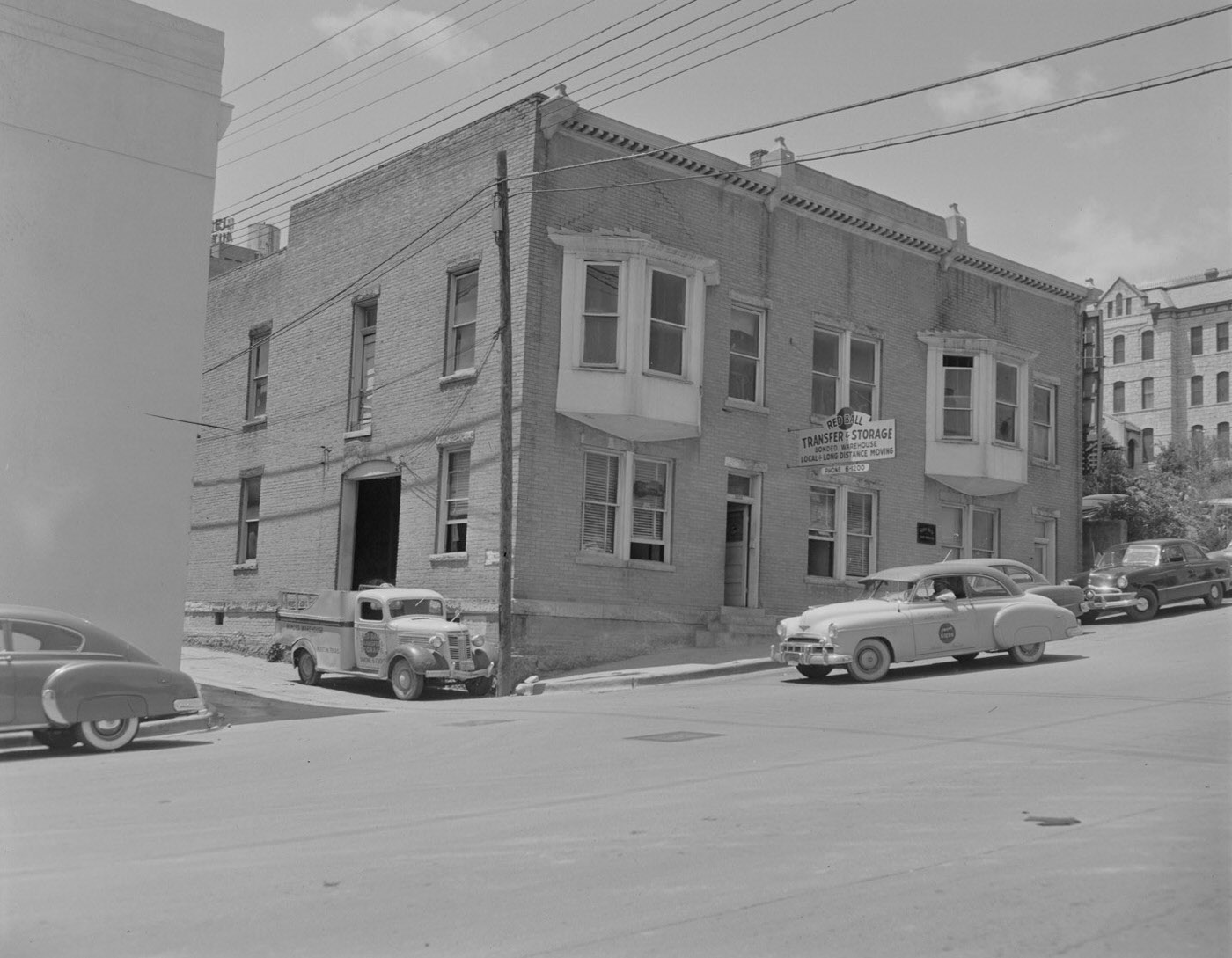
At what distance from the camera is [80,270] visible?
49.9 ft

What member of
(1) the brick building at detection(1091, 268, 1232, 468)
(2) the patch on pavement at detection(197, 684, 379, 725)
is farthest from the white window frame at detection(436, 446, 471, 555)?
(1) the brick building at detection(1091, 268, 1232, 468)

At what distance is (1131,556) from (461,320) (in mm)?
13968

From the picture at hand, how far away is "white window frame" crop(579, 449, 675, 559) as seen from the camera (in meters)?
21.9

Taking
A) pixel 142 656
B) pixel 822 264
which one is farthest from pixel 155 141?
pixel 822 264

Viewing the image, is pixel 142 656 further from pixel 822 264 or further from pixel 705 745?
pixel 822 264

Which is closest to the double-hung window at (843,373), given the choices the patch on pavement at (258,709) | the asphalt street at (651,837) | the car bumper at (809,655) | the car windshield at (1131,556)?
the car windshield at (1131,556)

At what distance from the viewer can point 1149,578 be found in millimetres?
24625

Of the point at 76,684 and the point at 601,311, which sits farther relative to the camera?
the point at 601,311

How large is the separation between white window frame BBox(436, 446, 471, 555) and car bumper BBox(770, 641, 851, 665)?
6793 millimetres

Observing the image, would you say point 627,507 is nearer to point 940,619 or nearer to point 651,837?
point 940,619

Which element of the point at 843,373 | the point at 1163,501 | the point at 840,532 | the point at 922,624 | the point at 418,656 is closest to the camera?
the point at 922,624

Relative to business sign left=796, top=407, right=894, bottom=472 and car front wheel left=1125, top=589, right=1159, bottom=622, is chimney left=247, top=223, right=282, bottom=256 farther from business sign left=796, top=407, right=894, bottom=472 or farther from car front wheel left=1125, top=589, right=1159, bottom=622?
car front wheel left=1125, top=589, right=1159, bottom=622

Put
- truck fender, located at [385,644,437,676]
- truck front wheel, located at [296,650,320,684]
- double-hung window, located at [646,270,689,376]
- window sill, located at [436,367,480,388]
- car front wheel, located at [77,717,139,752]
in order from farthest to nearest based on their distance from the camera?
double-hung window, located at [646,270,689,376] < window sill, located at [436,367,480,388] < truck front wheel, located at [296,650,320,684] < truck fender, located at [385,644,437,676] < car front wheel, located at [77,717,139,752]

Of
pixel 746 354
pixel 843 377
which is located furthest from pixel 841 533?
pixel 746 354
